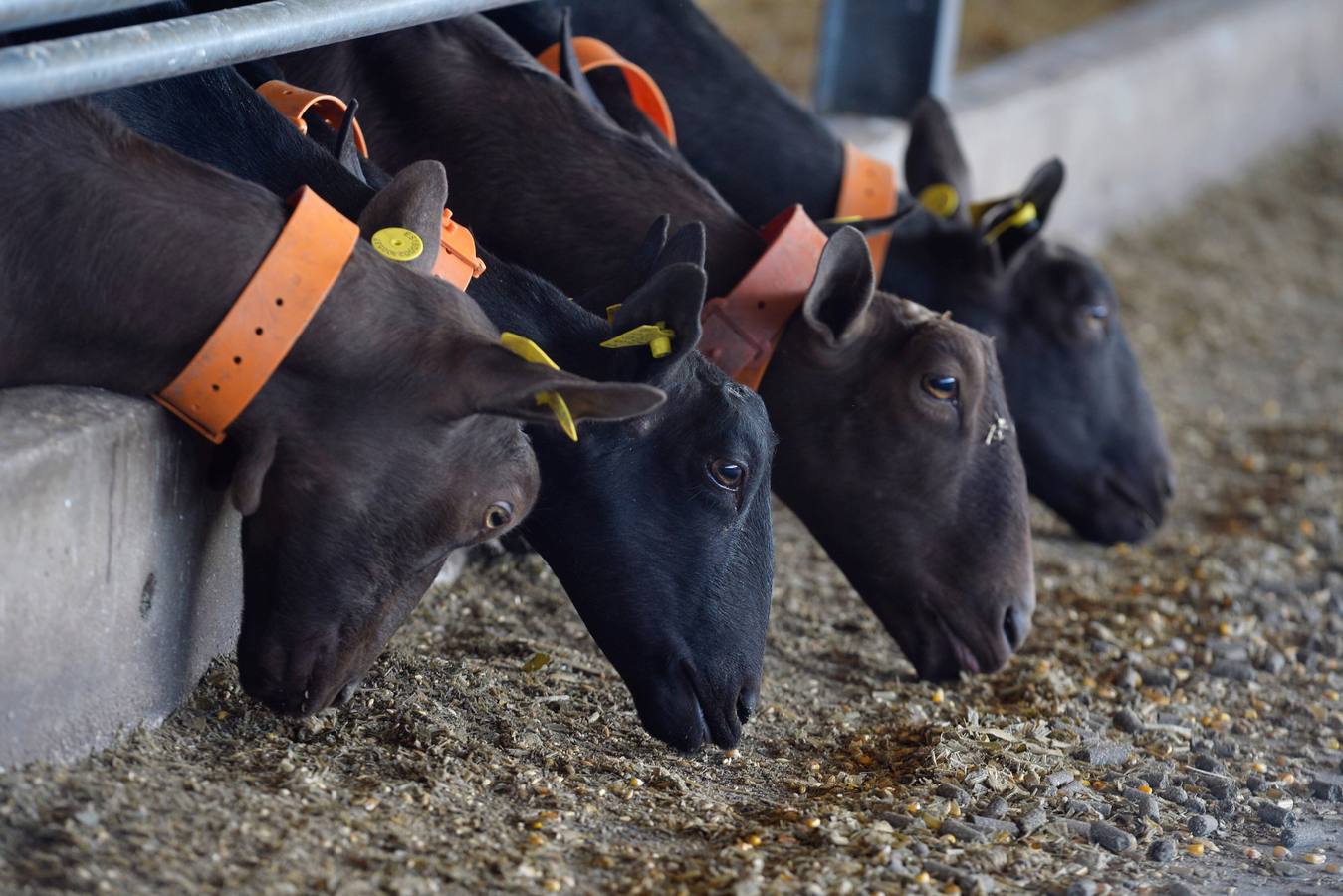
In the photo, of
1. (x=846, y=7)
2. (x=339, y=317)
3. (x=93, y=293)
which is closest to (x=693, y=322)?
(x=339, y=317)

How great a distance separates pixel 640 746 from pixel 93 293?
4.12ft

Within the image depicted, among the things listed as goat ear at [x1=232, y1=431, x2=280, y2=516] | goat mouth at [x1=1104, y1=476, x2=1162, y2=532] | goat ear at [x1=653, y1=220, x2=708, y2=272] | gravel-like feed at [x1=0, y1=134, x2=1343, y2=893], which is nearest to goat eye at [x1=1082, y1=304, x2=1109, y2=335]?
goat mouth at [x1=1104, y1=476, x2=1162, y2=532]

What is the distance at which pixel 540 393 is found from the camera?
265 centimetres

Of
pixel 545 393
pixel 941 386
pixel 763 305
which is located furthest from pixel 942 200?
pixel 545 393

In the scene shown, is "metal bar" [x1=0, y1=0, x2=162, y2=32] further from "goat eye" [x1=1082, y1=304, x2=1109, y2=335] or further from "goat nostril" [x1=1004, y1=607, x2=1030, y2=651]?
"goat eye" [x1=1082, y1=304, x2=1109, y2=335]

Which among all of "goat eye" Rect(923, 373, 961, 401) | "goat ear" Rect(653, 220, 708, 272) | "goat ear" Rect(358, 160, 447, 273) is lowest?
"goat eye" Rect(923, 373, 961, 401)

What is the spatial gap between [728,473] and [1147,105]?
6.43 meters

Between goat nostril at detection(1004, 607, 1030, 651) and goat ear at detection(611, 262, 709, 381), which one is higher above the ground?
goat ear at detection(611, 262, 709, 381)

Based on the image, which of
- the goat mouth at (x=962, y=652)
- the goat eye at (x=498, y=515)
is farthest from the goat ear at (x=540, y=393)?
the goat mouth at (x=962, y=652)

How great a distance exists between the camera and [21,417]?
2668mm

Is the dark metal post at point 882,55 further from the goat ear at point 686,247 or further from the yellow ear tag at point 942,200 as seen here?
the goat ear at point 686,247

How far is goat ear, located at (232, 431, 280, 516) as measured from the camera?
274 centimetres

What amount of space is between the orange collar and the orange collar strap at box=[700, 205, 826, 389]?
25.0 inches

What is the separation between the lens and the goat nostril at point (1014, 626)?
153 inches
